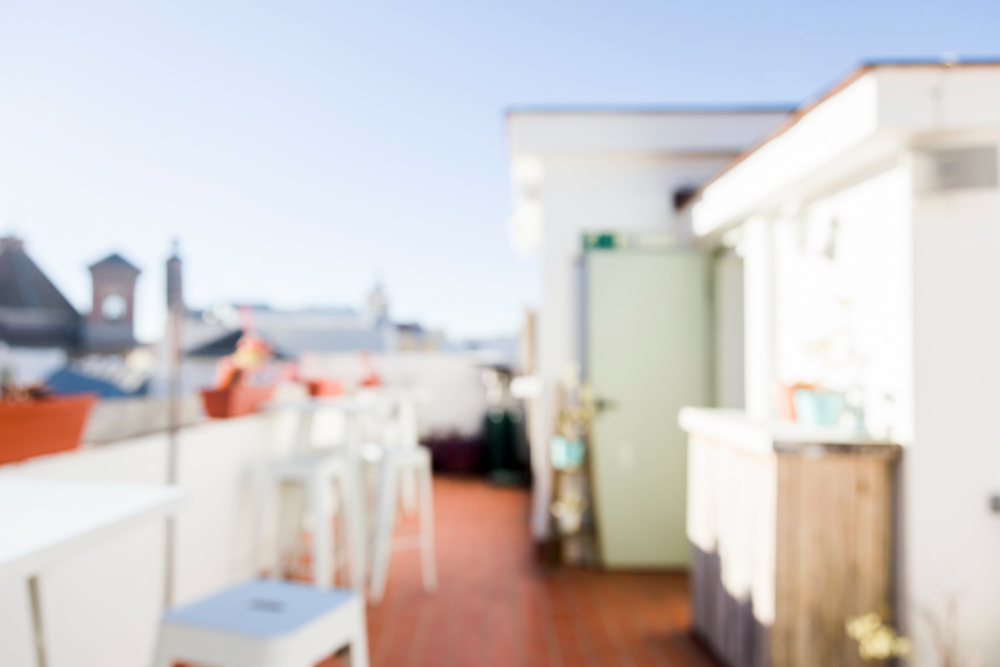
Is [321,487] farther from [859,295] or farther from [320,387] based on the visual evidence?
[859,295]

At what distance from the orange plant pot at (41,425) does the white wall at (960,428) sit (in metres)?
2.76

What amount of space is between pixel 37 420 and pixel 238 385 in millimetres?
1394

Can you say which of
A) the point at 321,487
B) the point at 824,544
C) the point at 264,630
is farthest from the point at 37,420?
the point at 824,544

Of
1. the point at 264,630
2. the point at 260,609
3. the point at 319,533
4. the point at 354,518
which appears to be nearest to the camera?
the point at 264,630

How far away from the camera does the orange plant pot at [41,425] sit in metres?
1.65

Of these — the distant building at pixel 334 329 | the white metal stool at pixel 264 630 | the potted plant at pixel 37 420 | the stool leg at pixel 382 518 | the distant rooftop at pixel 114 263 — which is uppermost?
the distant rooftop at pixel 114 263

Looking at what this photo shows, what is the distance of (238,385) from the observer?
3.11m

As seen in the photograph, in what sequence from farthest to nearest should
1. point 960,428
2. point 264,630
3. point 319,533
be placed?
point 319,533, point 960,428, point 264,630

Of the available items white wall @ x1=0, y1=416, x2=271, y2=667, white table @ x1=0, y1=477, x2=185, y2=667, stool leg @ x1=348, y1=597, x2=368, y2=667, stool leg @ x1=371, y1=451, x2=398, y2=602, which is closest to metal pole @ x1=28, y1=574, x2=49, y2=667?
white table @ x1=0, y1=477, x2=185, y2=667

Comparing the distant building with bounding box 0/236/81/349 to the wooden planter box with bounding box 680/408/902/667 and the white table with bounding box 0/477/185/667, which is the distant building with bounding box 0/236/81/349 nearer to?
the white table with bounding box 0/477/185/667

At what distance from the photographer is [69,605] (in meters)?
1.93

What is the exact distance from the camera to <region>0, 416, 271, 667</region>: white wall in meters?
1.83

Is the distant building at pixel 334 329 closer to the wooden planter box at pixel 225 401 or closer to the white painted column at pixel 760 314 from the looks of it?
the wooden planter box at pixel 225 401

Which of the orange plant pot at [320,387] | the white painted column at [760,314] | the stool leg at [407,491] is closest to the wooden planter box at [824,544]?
the white painted column at [760,314]
